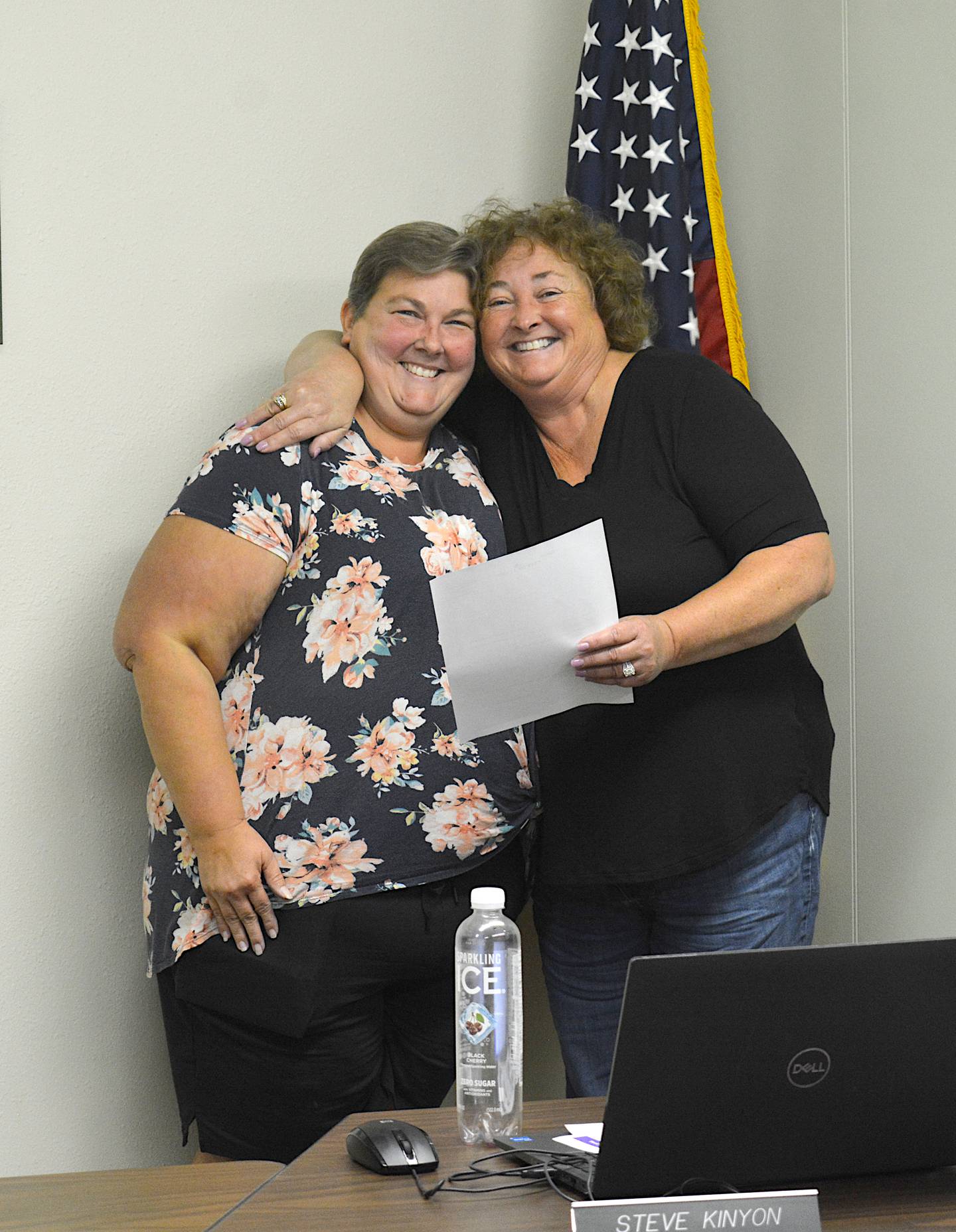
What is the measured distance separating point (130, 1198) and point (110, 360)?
1.39m

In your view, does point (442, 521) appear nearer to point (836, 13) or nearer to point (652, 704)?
point (652, 704)

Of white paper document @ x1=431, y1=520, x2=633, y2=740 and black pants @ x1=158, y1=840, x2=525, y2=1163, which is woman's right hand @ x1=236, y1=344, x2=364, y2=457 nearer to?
white paper document @ x1=431, y1=520, x2=633, y2=740

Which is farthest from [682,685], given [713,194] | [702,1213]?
[713,194]

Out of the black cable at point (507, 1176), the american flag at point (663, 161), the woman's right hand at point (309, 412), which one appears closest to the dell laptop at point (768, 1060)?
the black cable at point (507, 1176)

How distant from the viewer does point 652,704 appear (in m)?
1.88

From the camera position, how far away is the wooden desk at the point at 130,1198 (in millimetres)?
1026

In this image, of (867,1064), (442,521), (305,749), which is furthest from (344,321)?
(867,1064)

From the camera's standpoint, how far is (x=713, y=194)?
2.50 metres

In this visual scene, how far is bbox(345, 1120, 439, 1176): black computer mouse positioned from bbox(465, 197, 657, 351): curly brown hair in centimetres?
131

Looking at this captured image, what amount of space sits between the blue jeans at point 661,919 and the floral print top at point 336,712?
219mm

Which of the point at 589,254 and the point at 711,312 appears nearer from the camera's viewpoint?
the point at 589,254

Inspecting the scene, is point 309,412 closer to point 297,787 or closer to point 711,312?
point 297,787

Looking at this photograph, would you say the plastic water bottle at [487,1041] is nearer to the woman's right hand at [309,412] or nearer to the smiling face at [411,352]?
the woman's right hand at [309,412]

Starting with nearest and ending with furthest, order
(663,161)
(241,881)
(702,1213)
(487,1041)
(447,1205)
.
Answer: (702,1213) < (447,1205) < (487,1041) < (241,881) < (663,161)
